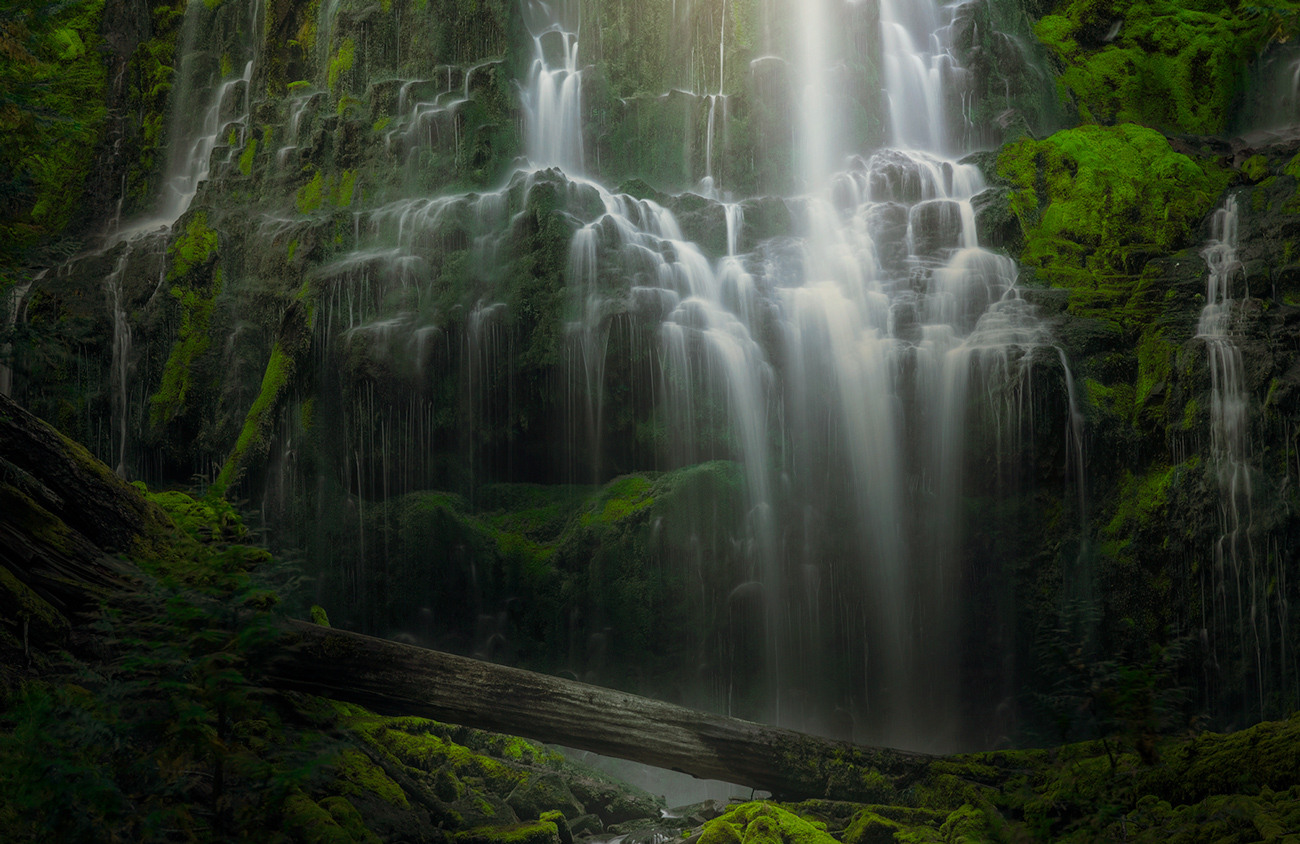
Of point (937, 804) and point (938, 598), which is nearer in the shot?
point (937, 804)

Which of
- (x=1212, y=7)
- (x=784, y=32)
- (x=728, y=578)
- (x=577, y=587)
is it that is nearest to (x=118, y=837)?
(x=577, y=587)

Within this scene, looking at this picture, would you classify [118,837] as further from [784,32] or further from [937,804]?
[784,32]

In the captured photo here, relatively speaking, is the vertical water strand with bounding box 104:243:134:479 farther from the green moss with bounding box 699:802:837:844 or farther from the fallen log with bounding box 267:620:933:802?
the green moss with bounding box 699:802:837:844

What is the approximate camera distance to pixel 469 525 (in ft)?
36.8

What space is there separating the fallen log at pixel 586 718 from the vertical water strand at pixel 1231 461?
5.32m

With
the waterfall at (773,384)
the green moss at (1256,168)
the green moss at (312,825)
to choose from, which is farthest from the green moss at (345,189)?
the green moss at (1256,168)

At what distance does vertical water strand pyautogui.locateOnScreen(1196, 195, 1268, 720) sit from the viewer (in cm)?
948

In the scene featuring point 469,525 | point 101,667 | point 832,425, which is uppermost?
point 832,425

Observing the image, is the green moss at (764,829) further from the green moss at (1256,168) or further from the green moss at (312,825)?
the green moss at (1256,168)

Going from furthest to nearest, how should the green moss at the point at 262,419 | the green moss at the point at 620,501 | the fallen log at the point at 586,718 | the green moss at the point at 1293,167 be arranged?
the green moss at the point at 262,419, the green moss at the point at 1293,167, the green moss at the point at 620,501, the fallen log at the point at 586,718

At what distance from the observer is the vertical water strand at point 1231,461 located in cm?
948

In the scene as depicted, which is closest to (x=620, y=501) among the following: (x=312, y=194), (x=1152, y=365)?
(x=1152, y=365)

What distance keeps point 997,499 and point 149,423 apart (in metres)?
13.7

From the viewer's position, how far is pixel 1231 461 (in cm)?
981
